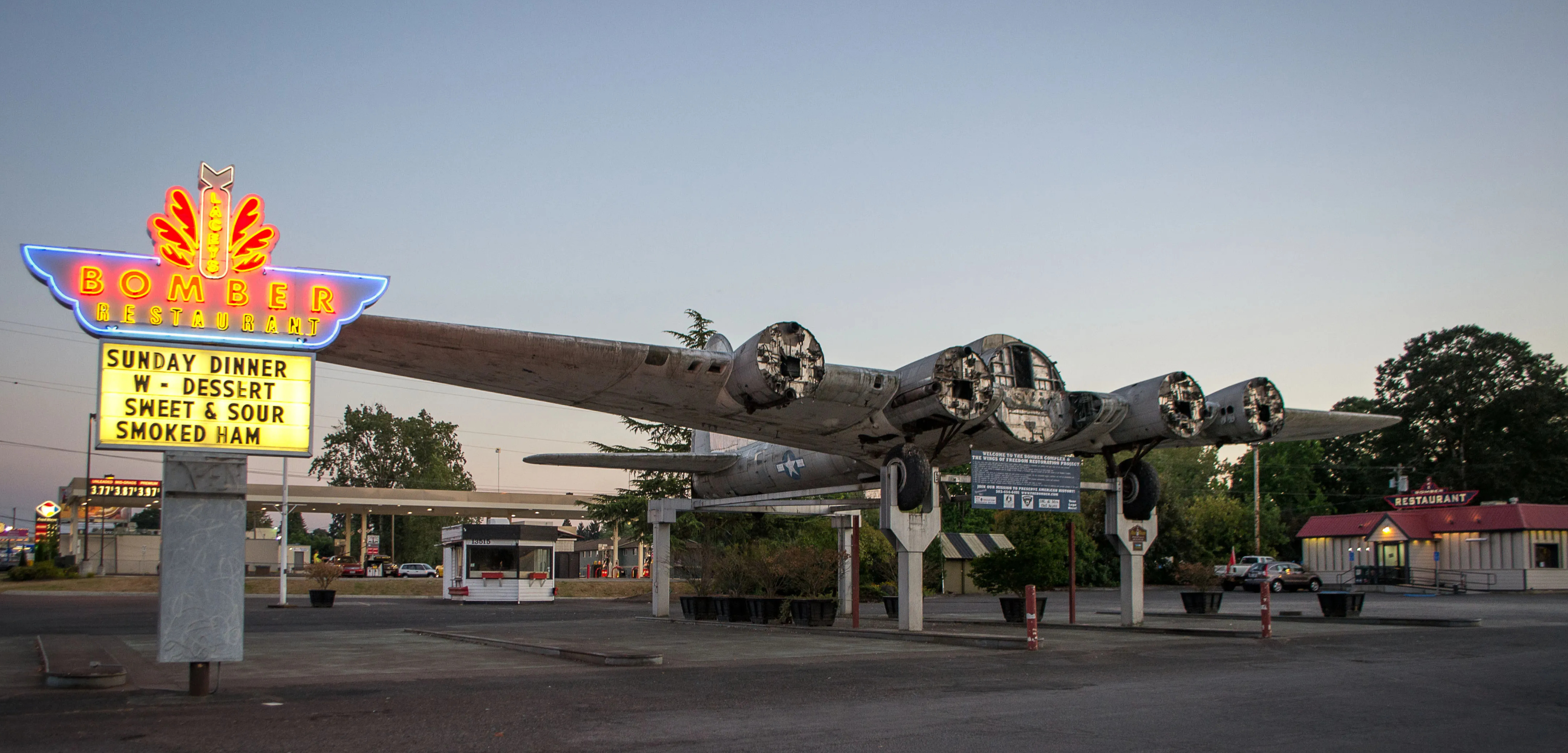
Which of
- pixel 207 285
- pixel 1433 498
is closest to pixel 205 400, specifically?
pixel 207 285

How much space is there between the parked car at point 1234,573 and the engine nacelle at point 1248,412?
33287 millimetres

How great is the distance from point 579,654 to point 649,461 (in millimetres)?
10002

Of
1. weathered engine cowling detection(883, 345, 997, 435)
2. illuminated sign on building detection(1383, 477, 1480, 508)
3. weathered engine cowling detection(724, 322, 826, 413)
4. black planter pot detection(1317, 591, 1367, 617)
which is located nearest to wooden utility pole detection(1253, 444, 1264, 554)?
illuminated sign on building detection(1383, 477, 1480, 508)

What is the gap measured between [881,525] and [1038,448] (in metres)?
4.59

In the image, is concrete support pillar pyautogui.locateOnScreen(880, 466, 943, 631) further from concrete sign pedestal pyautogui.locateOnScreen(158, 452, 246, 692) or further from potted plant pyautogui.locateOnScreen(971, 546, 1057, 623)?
concrete sign pedestal pyautogui.locateOnScreen(158, 452, 246, 692)

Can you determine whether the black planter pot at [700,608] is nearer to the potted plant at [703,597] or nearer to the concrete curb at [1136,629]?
the potted plant at [703,597]

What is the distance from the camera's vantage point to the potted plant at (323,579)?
35906mm

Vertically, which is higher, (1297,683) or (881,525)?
(881,525)

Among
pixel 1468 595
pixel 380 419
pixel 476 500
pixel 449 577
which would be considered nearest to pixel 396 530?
pixel 380 419

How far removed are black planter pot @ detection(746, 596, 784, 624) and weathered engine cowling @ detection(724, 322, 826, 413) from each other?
8.79 metres

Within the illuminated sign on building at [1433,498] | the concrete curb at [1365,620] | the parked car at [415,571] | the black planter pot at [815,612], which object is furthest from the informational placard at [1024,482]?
the parked car at [415,571]

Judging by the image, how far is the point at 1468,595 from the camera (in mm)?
44969

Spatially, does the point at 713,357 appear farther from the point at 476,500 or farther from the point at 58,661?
the point at 476,500

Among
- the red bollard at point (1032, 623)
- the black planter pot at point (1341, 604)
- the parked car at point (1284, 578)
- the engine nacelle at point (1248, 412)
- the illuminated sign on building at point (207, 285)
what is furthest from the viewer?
the parked car at point (1284, 578)
